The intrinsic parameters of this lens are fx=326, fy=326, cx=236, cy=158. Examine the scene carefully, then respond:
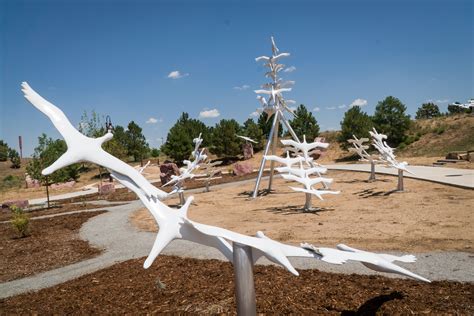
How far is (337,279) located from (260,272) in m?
1.19

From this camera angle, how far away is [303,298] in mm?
4113

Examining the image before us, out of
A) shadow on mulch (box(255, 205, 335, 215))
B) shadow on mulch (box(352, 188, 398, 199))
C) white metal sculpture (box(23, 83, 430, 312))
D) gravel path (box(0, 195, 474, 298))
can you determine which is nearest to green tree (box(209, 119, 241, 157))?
shadow on mulch (box(352, 188, 398, 199))

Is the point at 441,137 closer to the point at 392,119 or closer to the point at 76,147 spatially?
the point at 392,119

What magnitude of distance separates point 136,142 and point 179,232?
131 ft

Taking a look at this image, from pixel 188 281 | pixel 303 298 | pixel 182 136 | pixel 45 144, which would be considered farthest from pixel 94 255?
pixel 182 136

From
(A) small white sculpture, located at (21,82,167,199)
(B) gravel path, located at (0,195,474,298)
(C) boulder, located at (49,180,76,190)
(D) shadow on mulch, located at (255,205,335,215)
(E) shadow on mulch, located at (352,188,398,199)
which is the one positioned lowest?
(B) gravel path, located at (0,195,474,298)

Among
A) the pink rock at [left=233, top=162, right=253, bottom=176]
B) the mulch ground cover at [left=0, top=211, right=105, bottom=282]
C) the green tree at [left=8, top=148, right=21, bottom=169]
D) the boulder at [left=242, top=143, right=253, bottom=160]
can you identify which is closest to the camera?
the mulch ground cover at [left=0, top=211, right=105, bottom=282]

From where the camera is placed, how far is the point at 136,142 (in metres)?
40.8

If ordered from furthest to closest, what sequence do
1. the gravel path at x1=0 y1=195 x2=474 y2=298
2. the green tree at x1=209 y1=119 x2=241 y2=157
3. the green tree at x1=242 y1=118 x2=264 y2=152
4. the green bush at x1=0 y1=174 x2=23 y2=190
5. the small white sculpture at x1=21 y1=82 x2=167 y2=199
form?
the green tree at x1=242 y1=118 x2=264 y2=152, the green tree at x1=209 y1=119 x2=241 y2=157, the green bush at x1=0 y1=174 x2=23 y2=190, the gravel path at x1=0 y1=195 x2=474 y2=298, the small white sculpture at x1=21 y1=82 x2=167 y2=199

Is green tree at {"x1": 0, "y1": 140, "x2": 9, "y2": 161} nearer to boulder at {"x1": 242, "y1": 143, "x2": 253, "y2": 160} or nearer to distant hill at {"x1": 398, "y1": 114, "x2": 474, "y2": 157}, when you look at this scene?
boulder at {"x1": 242, "y1": 143, "x2": 253, "y2": 160}

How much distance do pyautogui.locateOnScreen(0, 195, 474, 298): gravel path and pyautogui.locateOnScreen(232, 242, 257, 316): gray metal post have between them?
277 centimetres

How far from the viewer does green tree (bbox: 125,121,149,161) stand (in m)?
39.8

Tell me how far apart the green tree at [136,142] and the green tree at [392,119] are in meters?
26.1

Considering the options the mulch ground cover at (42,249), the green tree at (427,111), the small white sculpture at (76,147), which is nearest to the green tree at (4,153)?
the mulch ground cover at (42,249)
